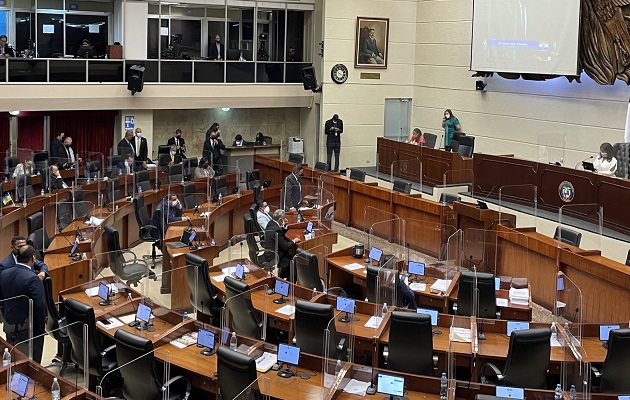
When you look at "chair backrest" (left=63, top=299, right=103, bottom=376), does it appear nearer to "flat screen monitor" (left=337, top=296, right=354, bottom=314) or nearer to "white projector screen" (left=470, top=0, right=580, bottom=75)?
"flat screen monitor" (left=337, top=296, right=354, bottom=314)

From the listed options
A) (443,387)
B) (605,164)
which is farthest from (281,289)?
(605,164)

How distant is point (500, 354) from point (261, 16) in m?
16.3

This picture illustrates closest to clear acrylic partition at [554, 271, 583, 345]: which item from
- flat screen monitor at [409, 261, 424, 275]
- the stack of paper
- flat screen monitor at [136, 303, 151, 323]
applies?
the stack of paper

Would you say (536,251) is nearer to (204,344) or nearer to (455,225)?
(455,225)

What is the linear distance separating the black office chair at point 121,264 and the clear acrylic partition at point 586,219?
6.45 metres

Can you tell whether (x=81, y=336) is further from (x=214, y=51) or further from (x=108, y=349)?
(x=214, y=51)

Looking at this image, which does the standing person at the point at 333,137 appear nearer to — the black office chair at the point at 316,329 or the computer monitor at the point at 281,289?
the computer monitor at the point at 281,289

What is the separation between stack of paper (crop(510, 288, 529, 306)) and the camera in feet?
32.2

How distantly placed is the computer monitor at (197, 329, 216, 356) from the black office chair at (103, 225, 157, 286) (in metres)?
3.21

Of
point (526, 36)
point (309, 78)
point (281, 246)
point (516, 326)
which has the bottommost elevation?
point (516, 326)

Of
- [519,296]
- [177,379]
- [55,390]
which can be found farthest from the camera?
[519,296]

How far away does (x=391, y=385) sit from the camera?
22.9 ft

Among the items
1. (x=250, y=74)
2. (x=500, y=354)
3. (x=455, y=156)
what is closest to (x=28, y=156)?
(x=250, y=74)

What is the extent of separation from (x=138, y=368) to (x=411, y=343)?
2.58m
